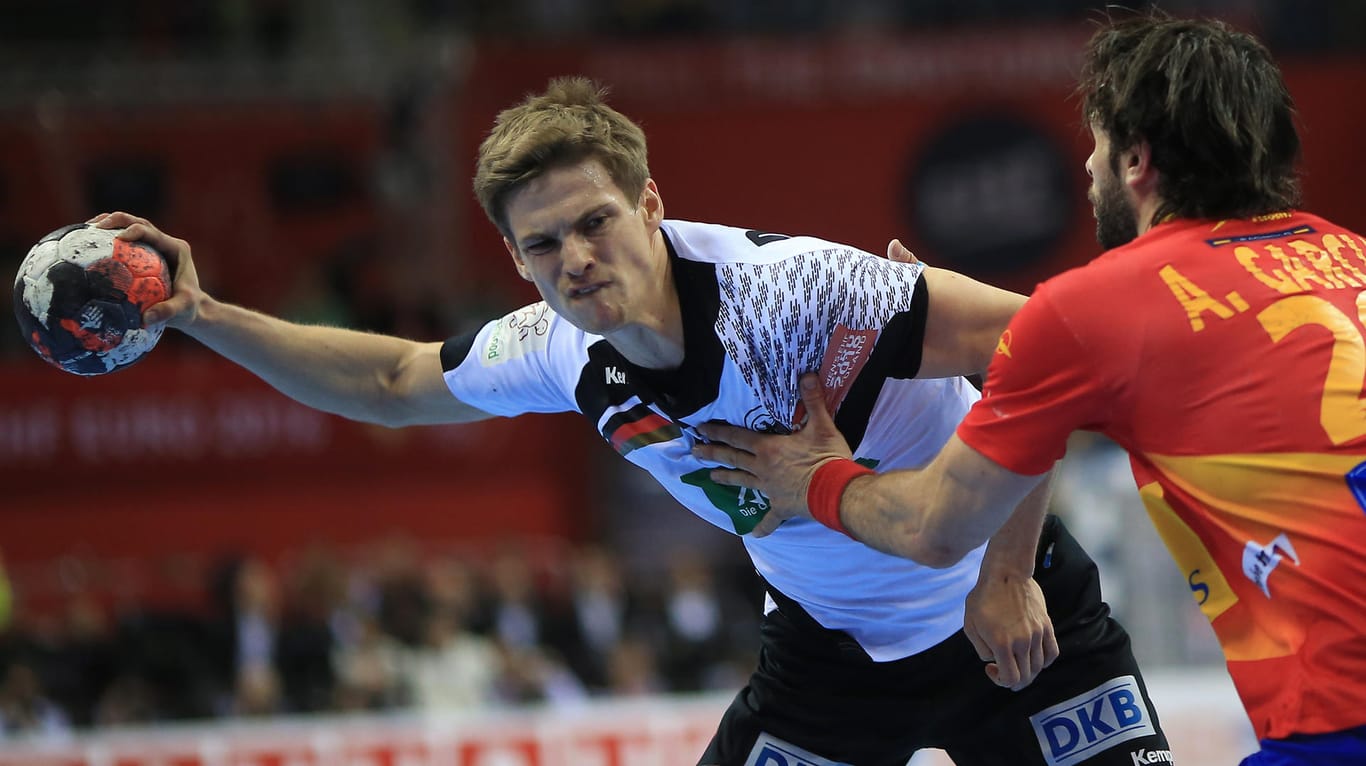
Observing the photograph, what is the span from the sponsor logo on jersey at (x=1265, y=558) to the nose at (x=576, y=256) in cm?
177

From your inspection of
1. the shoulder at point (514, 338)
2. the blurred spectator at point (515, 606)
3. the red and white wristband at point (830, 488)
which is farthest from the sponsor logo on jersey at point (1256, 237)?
the blurred spectator at point (515, 606)

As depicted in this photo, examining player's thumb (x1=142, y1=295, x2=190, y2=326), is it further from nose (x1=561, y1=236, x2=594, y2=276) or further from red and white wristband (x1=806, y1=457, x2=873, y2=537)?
red and white wristband (x1=806, y1=457, x2=873, y2=537)

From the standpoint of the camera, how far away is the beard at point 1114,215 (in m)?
3.32

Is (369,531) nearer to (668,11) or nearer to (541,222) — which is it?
(668,11)

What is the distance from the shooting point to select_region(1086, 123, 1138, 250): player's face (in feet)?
10.8

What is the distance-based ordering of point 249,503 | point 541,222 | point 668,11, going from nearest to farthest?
point 541,222 < point 249,503 < point 668,11

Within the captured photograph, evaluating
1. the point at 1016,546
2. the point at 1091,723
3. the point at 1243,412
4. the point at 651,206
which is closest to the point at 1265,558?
the point at 1243,412

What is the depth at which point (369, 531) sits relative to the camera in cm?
1584

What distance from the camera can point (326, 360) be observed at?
468 centimetres

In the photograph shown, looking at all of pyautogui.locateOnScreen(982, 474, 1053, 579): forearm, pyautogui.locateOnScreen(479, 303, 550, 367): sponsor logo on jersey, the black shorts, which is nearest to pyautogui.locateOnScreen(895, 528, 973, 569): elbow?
pyautogui.locateOnScreen(982, 474, 1053, 579): forearm

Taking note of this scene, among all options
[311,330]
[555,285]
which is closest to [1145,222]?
[555,285]

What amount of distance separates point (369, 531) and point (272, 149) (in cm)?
448

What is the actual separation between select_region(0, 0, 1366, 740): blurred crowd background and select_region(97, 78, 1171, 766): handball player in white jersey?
7305mm

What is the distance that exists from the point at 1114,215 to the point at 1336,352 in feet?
1.97
